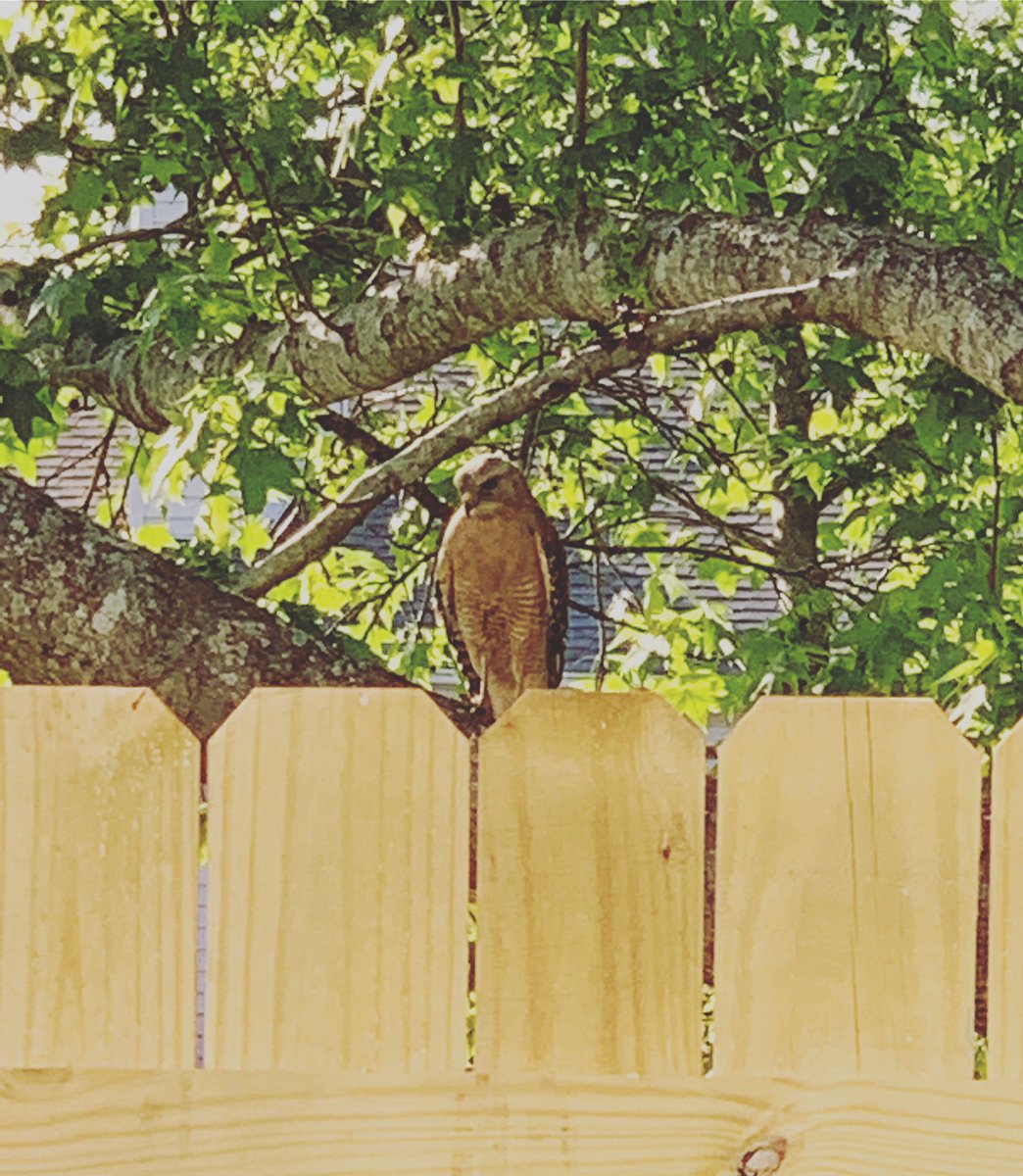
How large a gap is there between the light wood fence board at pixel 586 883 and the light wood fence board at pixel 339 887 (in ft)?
0.11

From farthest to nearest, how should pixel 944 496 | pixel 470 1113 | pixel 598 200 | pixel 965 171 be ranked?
pixel 965 171 < pixel 944 496 < pixel 598 200 < pixel 470 1113

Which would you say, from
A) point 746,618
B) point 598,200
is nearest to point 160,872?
point 598,200

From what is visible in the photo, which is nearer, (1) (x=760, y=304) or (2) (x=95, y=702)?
(2) (x=95, y=702)

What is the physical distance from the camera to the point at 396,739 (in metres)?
1.48

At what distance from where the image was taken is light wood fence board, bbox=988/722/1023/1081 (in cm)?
145

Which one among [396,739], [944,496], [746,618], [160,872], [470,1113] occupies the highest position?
[746,618]

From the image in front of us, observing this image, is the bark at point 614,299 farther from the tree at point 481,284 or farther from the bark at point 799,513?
the bark at point 799,513

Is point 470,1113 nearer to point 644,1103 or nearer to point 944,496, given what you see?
point 644,1103

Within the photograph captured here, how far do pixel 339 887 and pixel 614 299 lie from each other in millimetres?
2203

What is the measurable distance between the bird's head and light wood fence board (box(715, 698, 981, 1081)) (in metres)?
3.06

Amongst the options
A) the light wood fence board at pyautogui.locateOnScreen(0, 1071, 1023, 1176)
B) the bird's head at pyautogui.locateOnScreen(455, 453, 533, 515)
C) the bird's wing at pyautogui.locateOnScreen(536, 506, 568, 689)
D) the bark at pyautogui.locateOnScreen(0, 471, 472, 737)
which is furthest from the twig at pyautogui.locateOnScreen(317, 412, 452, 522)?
the light wood fence board at pyautogui.locateOnScreen(0, 1071, 1023, 1176)

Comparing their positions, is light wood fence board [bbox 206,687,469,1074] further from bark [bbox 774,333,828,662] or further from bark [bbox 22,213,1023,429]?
bark [bbox 774,333,828,662]

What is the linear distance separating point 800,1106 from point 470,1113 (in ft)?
0.83

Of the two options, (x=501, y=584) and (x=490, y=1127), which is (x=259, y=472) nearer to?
(x=501, y=584)
